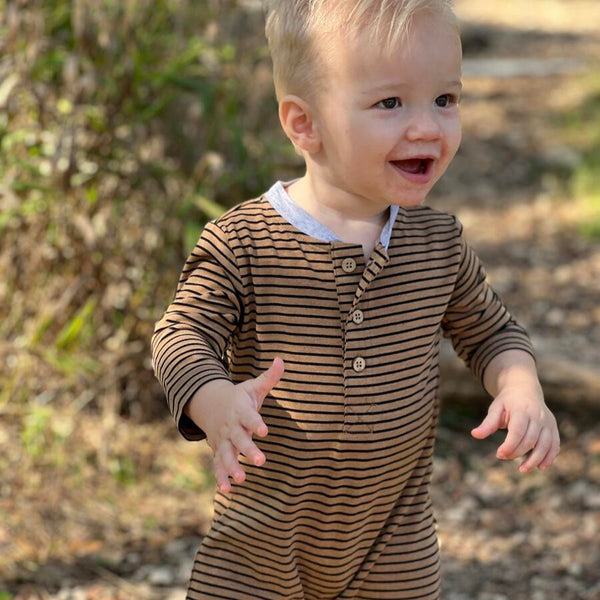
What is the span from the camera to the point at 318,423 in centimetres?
165

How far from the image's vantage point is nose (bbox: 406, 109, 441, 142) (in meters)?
1.53

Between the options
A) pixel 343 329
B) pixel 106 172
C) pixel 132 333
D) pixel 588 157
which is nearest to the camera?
pixel 343 329

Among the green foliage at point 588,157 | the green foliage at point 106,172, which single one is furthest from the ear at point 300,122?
the green foliage at point 588,157

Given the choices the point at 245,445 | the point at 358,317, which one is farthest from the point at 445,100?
the point at 245,445

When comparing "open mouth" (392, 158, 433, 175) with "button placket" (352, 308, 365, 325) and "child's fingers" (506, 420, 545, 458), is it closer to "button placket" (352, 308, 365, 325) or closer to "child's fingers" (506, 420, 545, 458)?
"button placket" (352, 308, 365, 325)

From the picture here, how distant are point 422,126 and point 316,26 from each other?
21cm

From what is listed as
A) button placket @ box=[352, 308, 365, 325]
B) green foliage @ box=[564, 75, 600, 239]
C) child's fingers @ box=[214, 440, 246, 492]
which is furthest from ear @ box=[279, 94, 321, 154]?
green foliage @ box=[564, 75, 600, 239]

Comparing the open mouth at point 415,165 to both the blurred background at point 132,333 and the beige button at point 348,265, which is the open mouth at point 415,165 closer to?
the beige button at point 348,265

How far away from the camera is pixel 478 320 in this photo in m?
1.81

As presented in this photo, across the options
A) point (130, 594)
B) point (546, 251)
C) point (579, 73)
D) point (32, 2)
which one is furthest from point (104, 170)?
point (579, 73)

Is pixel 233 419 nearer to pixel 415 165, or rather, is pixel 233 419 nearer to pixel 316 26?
pixel 415 165

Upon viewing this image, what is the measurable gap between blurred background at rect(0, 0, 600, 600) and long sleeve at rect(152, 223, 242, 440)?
Answer: 115cm

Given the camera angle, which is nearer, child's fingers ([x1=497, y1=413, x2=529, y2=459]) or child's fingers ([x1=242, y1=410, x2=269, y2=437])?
child's fingers ([x1=242, y1=410, x2=269, y2=437])

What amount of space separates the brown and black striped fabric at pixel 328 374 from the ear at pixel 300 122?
0.12 m
